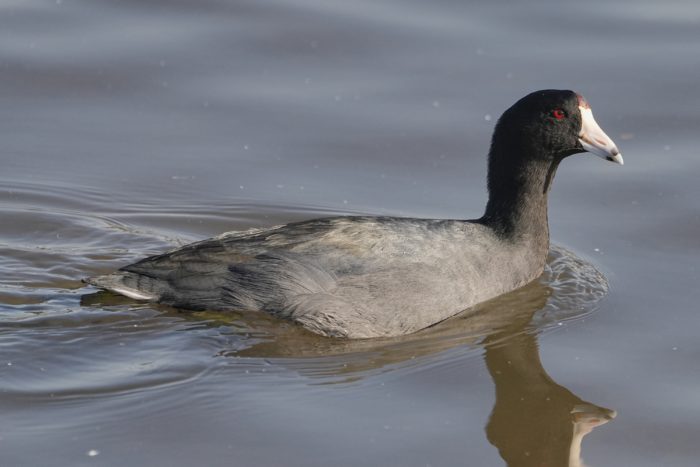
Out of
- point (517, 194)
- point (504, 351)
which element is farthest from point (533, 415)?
point (517, 194)

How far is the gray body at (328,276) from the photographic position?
7398mm

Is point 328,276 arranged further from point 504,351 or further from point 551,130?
point 551,130

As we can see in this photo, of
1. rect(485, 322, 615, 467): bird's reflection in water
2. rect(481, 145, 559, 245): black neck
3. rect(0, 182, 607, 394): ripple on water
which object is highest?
rect(481, 145, 559, 245): black neck

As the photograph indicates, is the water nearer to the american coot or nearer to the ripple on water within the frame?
the ripple on water

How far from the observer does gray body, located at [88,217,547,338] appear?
7398mm

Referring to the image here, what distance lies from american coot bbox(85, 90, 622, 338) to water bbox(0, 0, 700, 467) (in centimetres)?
14

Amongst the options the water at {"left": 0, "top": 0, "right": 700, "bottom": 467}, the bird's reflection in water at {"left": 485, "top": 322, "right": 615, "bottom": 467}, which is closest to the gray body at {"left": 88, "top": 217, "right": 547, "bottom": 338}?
the water at {"left": 0, "top": 0, "right": 700, "bottom": 467}

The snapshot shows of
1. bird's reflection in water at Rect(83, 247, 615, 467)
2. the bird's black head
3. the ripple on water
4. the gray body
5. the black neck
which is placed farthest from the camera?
the black neck

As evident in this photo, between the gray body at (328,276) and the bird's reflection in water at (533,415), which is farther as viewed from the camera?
the gray body at (328,276)

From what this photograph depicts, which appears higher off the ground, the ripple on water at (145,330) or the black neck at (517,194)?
the black neck at (517,194)

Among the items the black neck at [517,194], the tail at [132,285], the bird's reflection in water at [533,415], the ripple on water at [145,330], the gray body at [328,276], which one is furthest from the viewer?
the black neck at [517,194]

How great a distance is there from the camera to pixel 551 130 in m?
8.10

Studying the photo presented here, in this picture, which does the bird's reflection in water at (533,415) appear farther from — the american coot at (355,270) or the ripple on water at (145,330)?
the american coot at (355,270)

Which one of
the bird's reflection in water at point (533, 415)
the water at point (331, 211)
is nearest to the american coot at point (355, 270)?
the water at point (331, 211)
